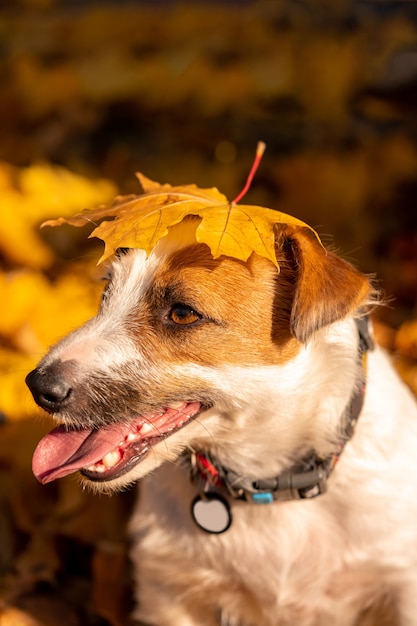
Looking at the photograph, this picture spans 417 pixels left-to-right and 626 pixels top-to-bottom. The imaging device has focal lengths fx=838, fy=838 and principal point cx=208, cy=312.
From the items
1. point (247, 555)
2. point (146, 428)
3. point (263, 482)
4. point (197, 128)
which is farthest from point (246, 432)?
point (197, 128)

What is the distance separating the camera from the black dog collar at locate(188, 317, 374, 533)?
2.30 m

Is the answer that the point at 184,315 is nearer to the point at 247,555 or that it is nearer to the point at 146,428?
the point at 146,428

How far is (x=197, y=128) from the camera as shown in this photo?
19.4ft

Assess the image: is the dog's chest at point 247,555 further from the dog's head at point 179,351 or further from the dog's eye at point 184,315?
the dog's eye at point 184,315

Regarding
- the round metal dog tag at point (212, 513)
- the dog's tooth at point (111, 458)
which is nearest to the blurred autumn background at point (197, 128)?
the round metal dog tag at point (212, 513)

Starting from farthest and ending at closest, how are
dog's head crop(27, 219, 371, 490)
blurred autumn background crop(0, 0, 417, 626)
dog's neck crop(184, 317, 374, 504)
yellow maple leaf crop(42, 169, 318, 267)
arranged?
blurred autumn background crop(0, 0, 417, 626) → dog's neck crop(184, 317, 374, 504) → dog's head crop(27, 219, 371, 490) → yellow maple leaf crop(42, 169, 318, 267)

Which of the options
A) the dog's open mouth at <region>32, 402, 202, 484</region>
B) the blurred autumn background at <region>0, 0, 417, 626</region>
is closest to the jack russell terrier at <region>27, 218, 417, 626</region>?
the dog's open mouth at <region>32, 402, 202, 484</region>

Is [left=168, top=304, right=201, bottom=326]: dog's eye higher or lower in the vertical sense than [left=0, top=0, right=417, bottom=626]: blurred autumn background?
higher

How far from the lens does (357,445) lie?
235 cm

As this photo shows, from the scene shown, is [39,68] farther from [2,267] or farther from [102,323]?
[102,323]

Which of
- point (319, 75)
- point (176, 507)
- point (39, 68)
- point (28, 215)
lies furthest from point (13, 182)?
point (176, 507)

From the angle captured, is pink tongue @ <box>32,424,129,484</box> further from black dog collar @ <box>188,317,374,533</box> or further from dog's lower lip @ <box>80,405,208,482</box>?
black dog collar @ <box>188,317,374,533</box>

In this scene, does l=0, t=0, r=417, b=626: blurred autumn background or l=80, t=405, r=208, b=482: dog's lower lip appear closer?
l=80, t=405, r=208, b=482: dog's lower lip

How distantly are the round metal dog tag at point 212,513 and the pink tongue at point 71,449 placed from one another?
387mm
